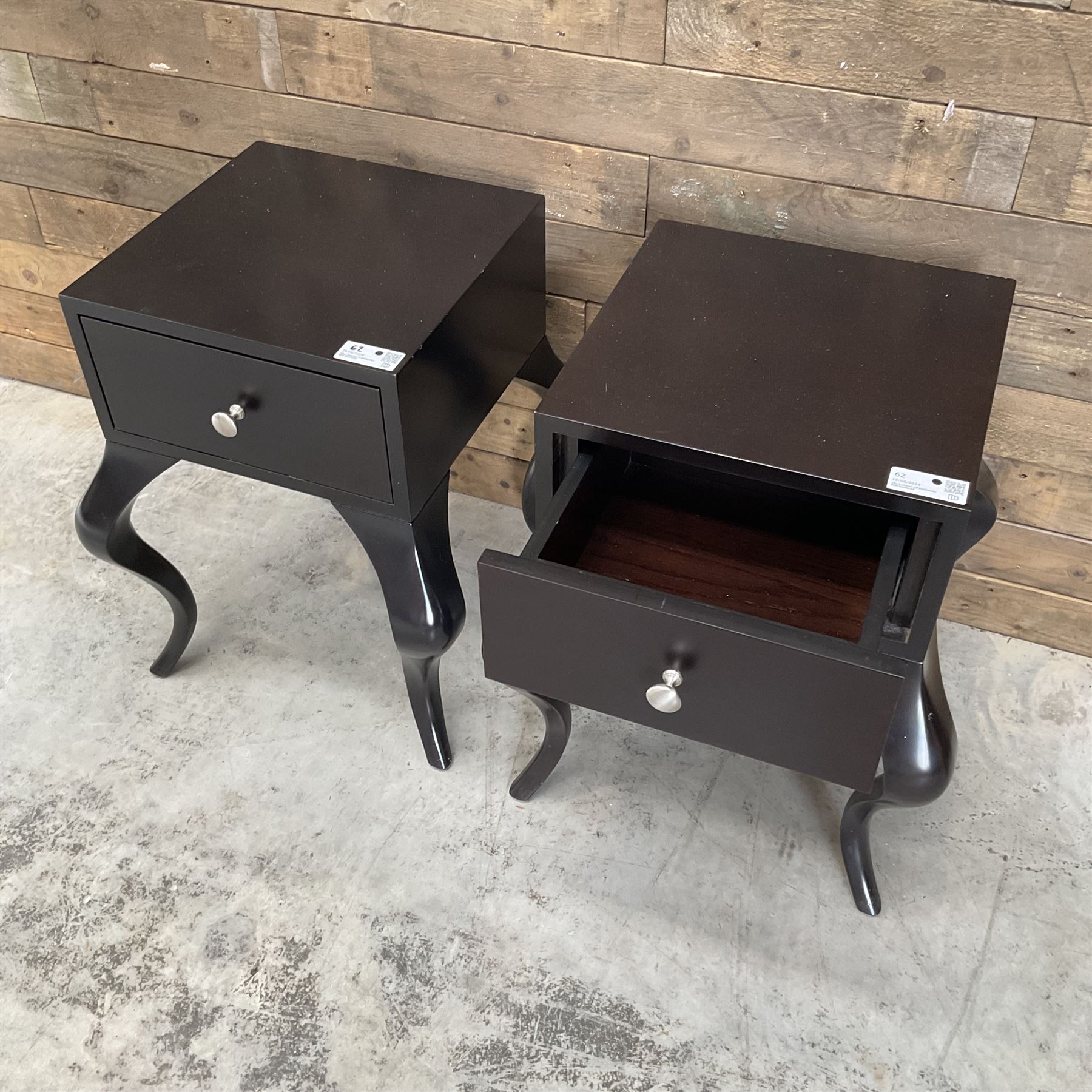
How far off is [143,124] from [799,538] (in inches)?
42.3

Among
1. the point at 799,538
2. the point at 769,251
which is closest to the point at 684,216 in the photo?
the point at 769,251

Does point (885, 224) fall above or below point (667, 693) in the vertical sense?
above

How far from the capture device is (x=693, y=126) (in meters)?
1.26

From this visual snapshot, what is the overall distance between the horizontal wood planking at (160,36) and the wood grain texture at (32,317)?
46 cm

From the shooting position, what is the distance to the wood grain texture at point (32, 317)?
6.10 ft

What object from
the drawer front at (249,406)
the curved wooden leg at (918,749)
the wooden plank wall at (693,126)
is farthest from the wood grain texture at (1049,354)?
the drawer front at (249,406)

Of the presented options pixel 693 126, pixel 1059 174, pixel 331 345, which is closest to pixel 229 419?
pixel 331 345

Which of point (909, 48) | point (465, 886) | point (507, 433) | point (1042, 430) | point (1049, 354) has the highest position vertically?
point (909, 48)

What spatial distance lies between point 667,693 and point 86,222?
1265 millimetres

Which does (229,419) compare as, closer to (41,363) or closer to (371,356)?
(371,356)

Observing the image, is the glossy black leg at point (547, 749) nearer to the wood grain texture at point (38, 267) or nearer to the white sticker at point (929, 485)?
the white sticker at point (929, 485)

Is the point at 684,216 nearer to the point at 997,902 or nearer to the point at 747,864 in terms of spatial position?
the point at 747,864

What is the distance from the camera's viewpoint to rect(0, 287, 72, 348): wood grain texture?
1858 mm

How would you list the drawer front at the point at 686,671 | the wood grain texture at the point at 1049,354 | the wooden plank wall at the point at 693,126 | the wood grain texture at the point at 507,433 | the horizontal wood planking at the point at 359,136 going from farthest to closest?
1. the wood grain texture at the point at 507,433
2. the horizontal wood planking at the point at 359,136
3. the wood grain texture at the point at 1049,354
4. the wooden plank wall at the point at 693,126
5. the drawer front at the point at 686,671
